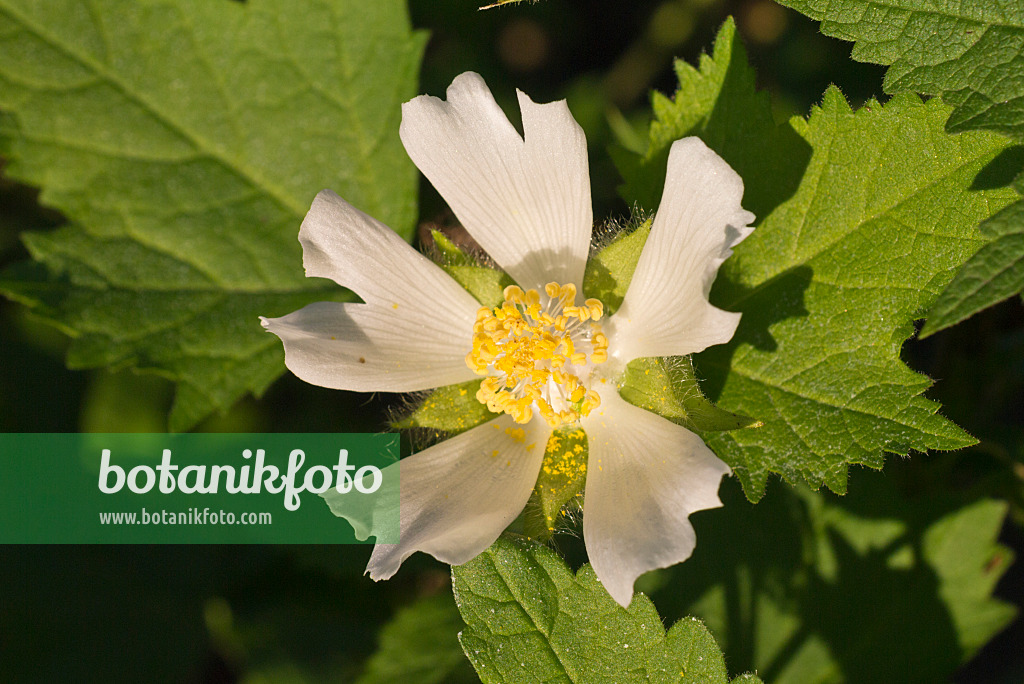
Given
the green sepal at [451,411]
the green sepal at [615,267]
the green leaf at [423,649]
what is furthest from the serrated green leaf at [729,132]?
the green leaf at [423,649]

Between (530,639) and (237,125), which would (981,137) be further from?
(237,125)

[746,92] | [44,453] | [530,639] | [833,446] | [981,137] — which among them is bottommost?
[44,453]

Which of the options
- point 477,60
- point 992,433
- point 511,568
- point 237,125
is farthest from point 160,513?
point 992,433

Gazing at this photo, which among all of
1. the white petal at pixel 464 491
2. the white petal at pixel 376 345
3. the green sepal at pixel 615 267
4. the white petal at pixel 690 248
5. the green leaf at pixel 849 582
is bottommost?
the green leaf at pixel 849 582

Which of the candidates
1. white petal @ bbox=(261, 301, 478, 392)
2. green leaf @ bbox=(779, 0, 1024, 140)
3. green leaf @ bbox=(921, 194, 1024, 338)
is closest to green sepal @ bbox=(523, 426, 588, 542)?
white petal @ bbox=(261, 301, 478, 392)

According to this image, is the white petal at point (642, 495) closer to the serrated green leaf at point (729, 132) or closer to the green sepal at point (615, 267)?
the green sepal at point (615, 267)

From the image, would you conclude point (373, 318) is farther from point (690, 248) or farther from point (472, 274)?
point (690, 248)

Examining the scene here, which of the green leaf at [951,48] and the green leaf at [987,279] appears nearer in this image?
the green leaf at [987,279]
